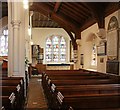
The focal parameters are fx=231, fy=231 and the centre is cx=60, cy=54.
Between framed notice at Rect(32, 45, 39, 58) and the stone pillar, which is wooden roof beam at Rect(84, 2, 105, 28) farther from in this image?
framed notice at Rect(32, 45, 39, 58)

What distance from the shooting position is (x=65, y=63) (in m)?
16.8

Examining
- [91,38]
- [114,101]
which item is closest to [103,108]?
[114,101]

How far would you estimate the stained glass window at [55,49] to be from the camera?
16.9m

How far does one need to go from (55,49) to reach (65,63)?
1.35m

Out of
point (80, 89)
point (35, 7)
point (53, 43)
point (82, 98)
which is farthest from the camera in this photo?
point (53, 43)

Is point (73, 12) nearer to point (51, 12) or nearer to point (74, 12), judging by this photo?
point (74, 12)

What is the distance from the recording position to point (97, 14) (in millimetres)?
6957

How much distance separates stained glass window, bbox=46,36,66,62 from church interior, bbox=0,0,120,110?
17cm

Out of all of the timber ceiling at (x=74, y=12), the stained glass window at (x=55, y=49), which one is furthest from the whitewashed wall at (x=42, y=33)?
the timber ceiling at (x=74, y=12)

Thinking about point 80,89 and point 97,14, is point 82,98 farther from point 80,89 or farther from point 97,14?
point 97,14

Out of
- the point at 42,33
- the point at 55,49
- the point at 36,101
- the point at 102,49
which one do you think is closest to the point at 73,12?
the point at 102,49

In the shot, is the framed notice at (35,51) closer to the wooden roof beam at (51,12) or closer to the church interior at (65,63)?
the church interior at (65,63)

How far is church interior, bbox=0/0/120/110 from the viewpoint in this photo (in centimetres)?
Result: 284

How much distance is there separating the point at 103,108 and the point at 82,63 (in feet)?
26.1
